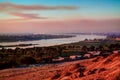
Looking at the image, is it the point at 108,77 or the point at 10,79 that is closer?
the point at 108,77

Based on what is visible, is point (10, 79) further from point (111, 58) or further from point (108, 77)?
point (108, 77)

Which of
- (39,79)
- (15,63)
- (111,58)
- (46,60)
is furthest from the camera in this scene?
(46,60)

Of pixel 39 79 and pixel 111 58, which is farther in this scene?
pixel 39 79

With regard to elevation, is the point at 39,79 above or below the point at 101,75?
below

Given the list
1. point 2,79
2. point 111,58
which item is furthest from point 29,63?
point 111,58

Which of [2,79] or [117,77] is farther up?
[117,77]

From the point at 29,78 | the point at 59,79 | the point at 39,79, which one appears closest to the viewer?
the point at 59,79

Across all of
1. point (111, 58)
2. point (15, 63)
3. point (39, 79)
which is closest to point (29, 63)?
point (15, 63)

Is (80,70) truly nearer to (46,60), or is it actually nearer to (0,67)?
(0,67)

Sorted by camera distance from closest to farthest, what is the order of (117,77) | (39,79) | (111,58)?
(117,77)
(111,58)
(39,79)
